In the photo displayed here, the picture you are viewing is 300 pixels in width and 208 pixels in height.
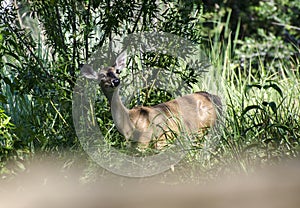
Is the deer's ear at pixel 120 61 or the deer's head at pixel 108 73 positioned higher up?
the deer's ear at pixel 120 61

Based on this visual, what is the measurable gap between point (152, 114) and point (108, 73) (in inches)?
24.0

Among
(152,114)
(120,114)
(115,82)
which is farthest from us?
(152,114)

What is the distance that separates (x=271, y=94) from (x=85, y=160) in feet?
7.50

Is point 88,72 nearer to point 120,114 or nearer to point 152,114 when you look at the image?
point 120,114

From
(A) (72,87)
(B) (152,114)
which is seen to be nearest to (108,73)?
(A) (72,87)

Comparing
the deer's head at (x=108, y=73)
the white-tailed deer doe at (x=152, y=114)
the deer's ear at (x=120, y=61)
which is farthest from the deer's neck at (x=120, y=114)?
the deer's ear at (x=120, y=61)

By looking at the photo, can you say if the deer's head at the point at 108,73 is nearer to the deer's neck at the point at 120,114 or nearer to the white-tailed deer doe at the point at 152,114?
the white-tailed deer doe at the point at 152,114

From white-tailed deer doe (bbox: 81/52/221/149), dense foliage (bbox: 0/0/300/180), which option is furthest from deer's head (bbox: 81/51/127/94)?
dense foliage (bbox: 0/0/300/180)

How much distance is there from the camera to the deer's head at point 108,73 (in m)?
4.97

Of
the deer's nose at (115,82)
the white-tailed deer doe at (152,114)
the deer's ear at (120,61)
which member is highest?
the deer's ear at (120,61)

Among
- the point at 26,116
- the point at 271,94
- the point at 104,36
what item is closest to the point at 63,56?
the point at 104,36

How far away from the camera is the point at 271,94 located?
20.4ft

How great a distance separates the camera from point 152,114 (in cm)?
541

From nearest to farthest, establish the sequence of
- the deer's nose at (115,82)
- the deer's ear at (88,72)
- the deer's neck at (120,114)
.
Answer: the deer's ear at (88,72), the deer's nose at (115,82), the deer's neck at (120,114)
